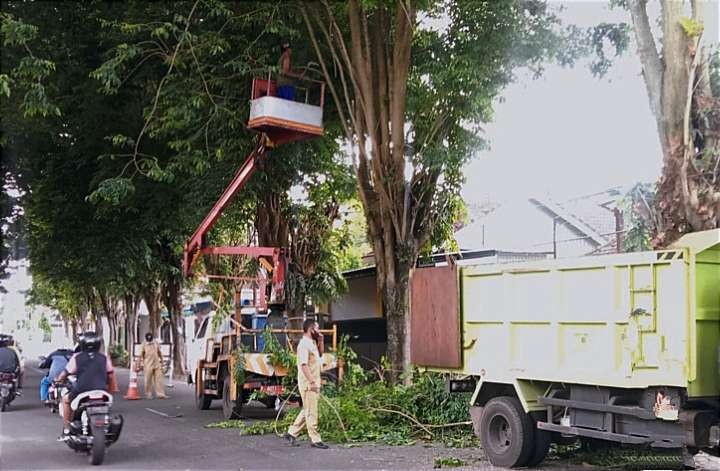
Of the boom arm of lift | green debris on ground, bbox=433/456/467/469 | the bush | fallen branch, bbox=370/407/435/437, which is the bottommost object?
the bush

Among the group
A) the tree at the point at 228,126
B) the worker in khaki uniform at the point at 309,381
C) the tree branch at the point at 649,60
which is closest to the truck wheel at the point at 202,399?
the tree at the point at 228,126

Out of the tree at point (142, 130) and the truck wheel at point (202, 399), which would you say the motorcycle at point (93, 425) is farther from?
the truck wheel at point (202, 399)

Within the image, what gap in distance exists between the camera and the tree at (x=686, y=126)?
427 inches

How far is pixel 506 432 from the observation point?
10727 millimetres

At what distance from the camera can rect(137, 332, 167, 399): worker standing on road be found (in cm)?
2239

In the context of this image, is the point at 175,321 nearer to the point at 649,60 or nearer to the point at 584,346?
the point at 649,60

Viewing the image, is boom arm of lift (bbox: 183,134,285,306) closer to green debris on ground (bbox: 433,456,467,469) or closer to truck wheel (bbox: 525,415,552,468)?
green debris on ground (bbox: 433,456,467,469)

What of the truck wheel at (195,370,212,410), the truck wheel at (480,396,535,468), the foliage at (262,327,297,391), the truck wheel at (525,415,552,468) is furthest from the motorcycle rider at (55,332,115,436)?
the truck wheel at (195,370,212,410)

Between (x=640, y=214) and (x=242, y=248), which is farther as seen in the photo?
(x=242, y=248)

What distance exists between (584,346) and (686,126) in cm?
346

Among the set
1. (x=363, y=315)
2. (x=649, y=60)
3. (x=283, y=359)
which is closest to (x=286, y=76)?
(x=283, y=359)

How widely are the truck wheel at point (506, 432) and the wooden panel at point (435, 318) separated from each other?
0.86 metres

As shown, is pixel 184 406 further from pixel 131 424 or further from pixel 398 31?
pixel 398 31

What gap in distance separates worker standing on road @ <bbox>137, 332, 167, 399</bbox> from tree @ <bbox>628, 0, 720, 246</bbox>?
1491 centimetres
